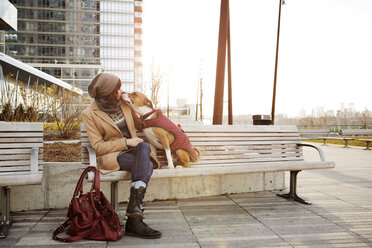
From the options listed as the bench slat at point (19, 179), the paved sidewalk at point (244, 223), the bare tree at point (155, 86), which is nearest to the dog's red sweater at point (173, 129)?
the paved sidewalk at point (244, 223)

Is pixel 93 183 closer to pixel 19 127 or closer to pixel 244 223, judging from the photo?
pixel 19 127

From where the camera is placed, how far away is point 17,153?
3.49 m

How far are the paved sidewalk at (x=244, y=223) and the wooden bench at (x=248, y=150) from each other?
1.77 ft

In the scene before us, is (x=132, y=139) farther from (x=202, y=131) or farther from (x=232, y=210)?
(x=232, y=210)

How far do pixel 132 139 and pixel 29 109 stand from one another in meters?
5.22

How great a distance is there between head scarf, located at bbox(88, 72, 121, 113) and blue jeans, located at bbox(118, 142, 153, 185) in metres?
0.57

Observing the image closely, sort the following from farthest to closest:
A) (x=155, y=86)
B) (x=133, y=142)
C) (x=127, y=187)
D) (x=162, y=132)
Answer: (x=155, y=86)
(x=127, y=187)
(x=162, y=132)
(x=133, y=142)

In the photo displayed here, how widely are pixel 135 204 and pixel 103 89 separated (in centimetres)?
134

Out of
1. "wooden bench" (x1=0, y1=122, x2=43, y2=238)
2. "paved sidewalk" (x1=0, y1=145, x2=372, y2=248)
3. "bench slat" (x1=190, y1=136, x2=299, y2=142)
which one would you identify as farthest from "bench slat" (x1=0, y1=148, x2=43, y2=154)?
"bench slat" (x1=190, y1=136, x2=299, y2=142)

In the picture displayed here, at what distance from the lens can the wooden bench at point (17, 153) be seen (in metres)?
3.37

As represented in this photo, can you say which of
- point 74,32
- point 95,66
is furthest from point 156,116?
point 74,32

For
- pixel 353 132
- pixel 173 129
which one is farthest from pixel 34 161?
pixel 353 132

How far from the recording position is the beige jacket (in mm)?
3494

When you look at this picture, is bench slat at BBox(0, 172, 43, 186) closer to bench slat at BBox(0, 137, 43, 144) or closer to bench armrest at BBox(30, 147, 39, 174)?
bench armrest at BBox(30, 147, 39, 174)
